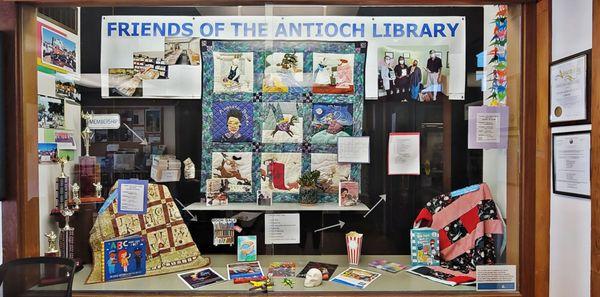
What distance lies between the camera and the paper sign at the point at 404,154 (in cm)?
274

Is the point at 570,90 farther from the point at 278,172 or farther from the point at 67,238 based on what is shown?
the point at 67,238

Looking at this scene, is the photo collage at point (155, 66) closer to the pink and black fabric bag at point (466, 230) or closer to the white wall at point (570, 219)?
the pink and black fabric bag at point (466, 230)

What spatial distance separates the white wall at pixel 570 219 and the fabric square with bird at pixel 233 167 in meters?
1.81

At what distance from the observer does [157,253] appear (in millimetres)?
2438

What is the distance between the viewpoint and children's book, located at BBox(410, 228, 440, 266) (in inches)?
99.7

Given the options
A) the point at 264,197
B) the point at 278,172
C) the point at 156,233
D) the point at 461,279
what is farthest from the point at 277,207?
the point at 461,279

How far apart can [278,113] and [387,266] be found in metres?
1.24

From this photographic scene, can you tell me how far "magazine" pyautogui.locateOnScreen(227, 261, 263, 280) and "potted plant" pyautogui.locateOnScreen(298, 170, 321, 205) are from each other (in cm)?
54

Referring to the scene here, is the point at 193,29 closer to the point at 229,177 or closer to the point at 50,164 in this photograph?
the point at 229,177

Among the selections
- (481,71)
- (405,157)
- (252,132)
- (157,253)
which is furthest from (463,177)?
(157,253)

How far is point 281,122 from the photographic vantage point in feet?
8.99

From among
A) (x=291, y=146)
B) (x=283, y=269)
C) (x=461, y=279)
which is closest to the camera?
(x=461, y=279)

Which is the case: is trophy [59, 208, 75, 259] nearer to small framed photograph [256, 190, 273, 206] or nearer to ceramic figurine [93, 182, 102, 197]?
ceramic figurine [93, 182, 102, 197]

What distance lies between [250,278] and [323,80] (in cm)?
139
